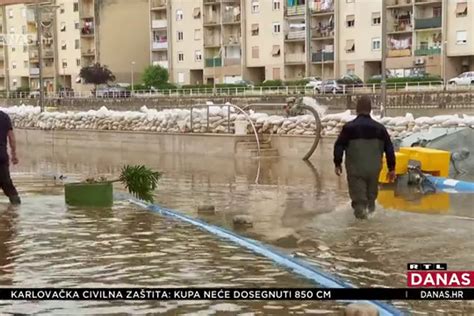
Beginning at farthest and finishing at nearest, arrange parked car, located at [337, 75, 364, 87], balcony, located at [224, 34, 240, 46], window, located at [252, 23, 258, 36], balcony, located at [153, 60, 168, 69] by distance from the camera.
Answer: balcony, located at [153, 60, 168, 69] < balcony, located at [224, 34, 240, 46] < window, located at [252, 23, 258, 36] < parked car, located at [337, 75, 364, 87]

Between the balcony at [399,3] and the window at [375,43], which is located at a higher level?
the balcony at [399,3]

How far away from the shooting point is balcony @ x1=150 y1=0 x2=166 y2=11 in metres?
73.6

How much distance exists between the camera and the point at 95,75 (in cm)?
7112

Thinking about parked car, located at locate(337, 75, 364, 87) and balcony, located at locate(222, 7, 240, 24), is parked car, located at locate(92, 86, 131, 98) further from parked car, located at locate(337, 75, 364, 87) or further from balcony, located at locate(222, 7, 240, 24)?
parked car, located at locate(337, 75, 364, 87)

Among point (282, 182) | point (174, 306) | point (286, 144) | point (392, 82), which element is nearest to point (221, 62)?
point (392, 82)

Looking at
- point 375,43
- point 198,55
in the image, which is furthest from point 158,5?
point 375,43

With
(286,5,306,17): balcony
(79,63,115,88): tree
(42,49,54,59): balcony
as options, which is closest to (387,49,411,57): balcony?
(286,5,306,17): balcony

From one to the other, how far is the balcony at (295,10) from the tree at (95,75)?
19.0 m

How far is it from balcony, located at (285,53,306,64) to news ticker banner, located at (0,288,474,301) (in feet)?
189

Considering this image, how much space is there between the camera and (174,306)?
5.85m

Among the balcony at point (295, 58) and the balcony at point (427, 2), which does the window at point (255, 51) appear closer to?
the balcony at point (295, 58)

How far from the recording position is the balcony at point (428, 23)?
54.2m

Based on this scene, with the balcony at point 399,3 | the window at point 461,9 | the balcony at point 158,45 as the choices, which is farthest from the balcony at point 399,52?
the balcony at point 158,45

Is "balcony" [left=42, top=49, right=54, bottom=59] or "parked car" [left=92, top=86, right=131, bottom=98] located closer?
"parked car" [left=92, top=86, right=131, bottom=98]
